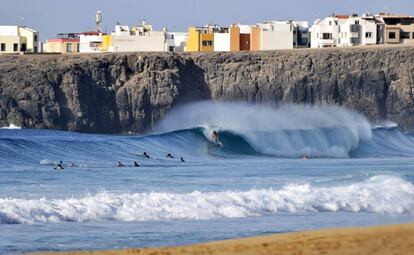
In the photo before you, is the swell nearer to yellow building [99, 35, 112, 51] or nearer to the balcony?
yellow building [99, 35, 112, 51]

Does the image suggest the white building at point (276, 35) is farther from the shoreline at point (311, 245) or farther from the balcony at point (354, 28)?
the shoreline at point (311, 245)

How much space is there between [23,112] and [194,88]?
11134 mm

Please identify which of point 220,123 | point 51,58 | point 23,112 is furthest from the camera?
point 51,58

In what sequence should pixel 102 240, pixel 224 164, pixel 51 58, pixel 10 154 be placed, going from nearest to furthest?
pixel 102 240
pixel 10 154
pixel 224 164
pixel 51 58

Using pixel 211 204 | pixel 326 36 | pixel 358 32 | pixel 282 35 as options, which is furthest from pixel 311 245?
pixel 326 36

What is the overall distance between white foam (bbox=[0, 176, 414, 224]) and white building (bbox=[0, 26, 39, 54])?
2337 inches

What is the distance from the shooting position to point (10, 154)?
43156mm

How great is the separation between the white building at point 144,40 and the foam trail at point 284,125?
1263 centimetres

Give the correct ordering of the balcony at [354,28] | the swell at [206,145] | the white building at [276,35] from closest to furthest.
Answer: the swell at [206,145] → the white building at [276,35] → the balcony at [354,28]

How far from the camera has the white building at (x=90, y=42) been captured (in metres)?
92.9

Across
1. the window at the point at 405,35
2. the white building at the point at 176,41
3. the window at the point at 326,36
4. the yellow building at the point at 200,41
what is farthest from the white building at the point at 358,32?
the white building at the point at 176,41

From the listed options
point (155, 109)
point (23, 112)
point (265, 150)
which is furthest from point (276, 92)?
point (265, 150)

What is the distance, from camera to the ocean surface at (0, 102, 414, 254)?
23.6 m

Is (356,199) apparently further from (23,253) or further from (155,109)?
(155,109)
